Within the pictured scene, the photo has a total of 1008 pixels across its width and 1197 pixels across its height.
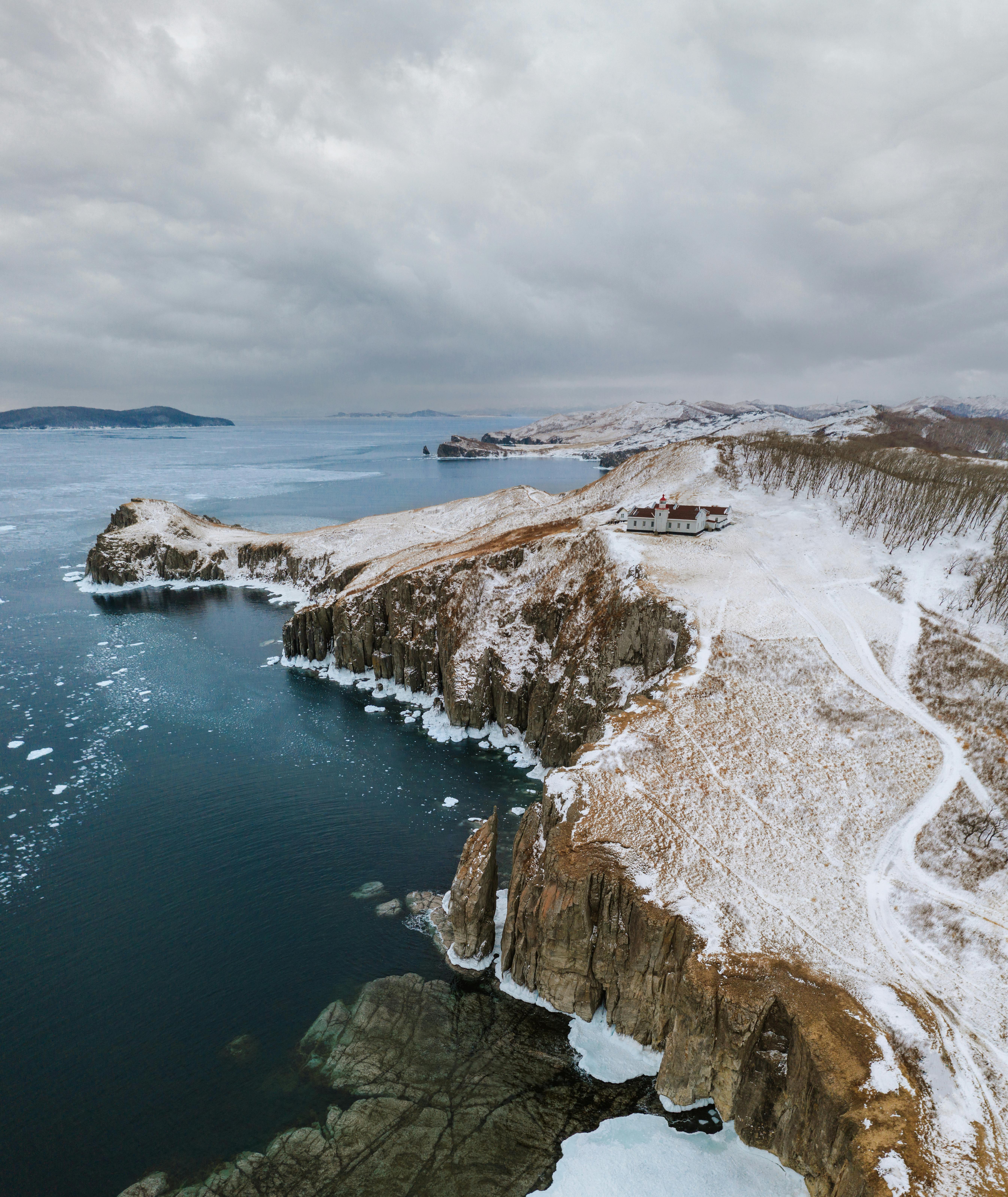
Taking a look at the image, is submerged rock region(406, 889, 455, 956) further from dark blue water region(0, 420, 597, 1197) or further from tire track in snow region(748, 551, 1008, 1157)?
tire track in snow region(748, 551, 1008, 1157)

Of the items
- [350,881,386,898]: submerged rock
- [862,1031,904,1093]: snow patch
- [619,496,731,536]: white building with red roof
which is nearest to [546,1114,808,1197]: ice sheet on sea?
[862,1031,904,1093]: snow patch

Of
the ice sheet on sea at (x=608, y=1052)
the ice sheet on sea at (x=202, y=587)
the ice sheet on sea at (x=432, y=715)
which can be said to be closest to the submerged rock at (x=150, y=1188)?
the ice sheet on sea at (x=608, y=1052)

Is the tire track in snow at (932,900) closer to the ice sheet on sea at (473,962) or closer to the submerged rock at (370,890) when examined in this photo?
the ice sheet on sea at (473,962)

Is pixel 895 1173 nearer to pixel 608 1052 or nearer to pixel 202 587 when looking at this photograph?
pixel 608 1052

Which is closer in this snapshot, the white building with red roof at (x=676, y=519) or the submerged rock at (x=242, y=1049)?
the submerged rock at (x=242, y=1049)

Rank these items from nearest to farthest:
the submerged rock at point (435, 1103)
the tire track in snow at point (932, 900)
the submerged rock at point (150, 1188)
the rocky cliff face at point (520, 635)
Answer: the tire track in snow at point (932, 900) → the submerged rock at point (150, 1188) → the submerged rock at point (435, 1103) → the rocky cliff face at point (520, 635)

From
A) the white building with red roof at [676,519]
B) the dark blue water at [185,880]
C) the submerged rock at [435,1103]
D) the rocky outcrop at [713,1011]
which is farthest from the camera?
the white building with red roof at [676,519]
